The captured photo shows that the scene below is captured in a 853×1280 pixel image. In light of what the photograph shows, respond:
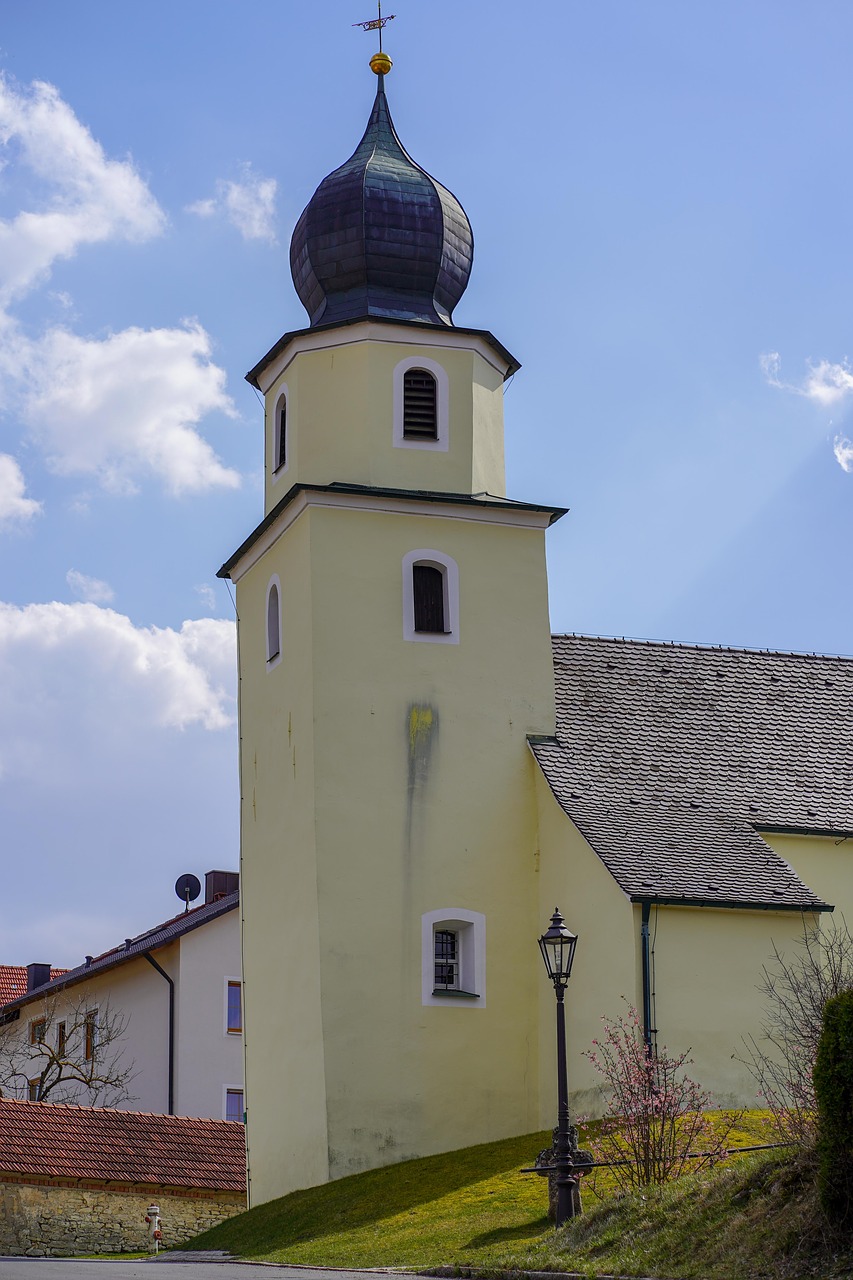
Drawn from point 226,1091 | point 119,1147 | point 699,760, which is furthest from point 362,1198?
point 226,1091

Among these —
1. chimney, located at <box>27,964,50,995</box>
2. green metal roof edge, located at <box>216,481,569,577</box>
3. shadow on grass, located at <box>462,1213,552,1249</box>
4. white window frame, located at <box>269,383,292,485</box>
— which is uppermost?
white window frame, located at <box>269,383,292,485</box>

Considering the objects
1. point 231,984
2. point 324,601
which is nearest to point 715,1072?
point 324,601

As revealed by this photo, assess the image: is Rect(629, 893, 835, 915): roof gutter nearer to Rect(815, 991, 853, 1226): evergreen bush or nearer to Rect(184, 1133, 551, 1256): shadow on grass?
Rect(184, 1133, 551, 1256): shadow on grass

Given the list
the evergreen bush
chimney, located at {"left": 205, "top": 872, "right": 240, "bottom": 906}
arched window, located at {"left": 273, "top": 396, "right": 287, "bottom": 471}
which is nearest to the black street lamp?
the evergreen bush

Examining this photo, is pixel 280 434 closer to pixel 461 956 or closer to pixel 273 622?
pixel 273 622

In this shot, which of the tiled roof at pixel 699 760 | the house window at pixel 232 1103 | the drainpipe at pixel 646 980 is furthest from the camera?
the house window at pixel 232 1103

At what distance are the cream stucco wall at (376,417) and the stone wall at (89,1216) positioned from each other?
36.4 ft

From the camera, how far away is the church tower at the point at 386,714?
2522 centimetres

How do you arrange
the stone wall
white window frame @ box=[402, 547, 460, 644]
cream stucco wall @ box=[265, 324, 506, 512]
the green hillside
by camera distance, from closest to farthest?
the green hillside, the stone wall, white window frame @ box=[402, 547, 460, 644], cream stucco wall @ box=[265, 324, 506, 512]

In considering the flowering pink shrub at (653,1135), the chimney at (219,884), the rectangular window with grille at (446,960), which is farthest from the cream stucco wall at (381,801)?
the chimney at (219,884)

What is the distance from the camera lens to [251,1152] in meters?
27.5

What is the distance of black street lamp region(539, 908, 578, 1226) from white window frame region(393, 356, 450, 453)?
1103 cm

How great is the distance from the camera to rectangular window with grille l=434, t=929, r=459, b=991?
85.0 ft

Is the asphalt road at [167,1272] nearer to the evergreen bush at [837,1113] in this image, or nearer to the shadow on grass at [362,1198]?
the shadow on grass at [362,1198]
